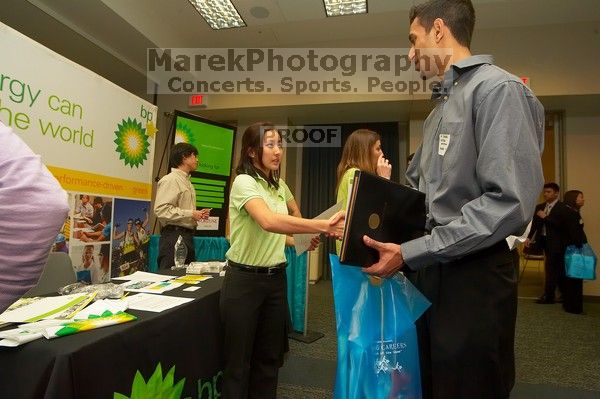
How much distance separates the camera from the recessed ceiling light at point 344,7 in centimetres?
399

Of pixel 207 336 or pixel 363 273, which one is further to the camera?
pixel 207 336

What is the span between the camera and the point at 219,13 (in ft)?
14.1

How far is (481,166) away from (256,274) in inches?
38.2

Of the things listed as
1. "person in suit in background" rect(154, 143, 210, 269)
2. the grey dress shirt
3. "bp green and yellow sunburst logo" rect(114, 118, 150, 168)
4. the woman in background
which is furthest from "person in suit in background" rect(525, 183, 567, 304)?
"bp green and yellow sunburst logo" rect(114, 118, 150, 168)

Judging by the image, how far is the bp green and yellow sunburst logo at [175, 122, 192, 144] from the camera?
4.09m

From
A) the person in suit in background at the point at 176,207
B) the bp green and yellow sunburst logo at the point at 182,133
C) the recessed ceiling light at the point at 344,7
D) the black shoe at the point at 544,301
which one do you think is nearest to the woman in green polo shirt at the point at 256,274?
the person in suit in background at the point at 176,207

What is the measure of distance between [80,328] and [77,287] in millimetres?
600

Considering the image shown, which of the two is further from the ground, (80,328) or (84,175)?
(84,175)

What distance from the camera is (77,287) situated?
1.51m

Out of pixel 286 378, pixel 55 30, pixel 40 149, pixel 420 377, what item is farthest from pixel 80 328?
pixel 55 30

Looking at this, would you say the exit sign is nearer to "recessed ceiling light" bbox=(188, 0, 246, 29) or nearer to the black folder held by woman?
"recessed ceiling light" bbox=(188, 0, 246, 29)

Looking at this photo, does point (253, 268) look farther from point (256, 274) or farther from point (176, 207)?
point (176, 207)

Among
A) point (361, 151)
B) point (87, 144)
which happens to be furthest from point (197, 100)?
point (361, 151)

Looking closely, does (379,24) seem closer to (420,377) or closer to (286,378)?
(286,378)
